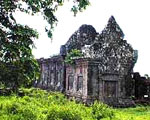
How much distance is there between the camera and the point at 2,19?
948 cm

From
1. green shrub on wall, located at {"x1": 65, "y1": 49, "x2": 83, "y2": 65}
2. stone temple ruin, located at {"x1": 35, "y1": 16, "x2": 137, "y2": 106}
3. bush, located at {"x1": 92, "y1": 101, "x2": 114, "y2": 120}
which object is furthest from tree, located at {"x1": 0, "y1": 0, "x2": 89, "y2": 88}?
green shrub on wall, located at {"x1": 65, "y1": 49, "x2": 83, "y2": 65}

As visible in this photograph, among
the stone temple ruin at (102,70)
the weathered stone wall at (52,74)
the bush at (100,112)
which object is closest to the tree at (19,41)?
the bush at (100,112)

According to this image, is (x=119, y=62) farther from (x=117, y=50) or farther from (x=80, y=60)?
(x=80, y=60)

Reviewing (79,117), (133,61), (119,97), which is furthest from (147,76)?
(79,117)

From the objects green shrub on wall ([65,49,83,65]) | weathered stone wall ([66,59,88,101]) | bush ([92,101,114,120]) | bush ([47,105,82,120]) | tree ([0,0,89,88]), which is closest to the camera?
tree ([0,0,89,88])

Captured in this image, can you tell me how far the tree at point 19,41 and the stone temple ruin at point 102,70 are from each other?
12581mm

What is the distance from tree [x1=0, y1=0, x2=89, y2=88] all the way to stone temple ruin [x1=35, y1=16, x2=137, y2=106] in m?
12.6

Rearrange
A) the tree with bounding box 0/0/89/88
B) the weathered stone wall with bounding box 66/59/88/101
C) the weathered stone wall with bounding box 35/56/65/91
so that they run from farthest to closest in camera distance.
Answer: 1. the weathered stone wall with bounding box 35/56/65/91
2. the weathered stone wall with bounding box 66/59/88/101
3. the tree with bounding box 0/0/89/88

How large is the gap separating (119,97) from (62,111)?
11.7 m

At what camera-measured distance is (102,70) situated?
24234mm

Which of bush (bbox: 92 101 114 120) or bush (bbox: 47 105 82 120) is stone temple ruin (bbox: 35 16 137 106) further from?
bush (bbox: 47 105 82 120)

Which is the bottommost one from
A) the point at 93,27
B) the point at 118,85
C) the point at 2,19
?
the point at 118,85

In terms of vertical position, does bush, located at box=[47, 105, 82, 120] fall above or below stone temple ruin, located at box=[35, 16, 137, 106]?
below

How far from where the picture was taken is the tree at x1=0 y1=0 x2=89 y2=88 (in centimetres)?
898
